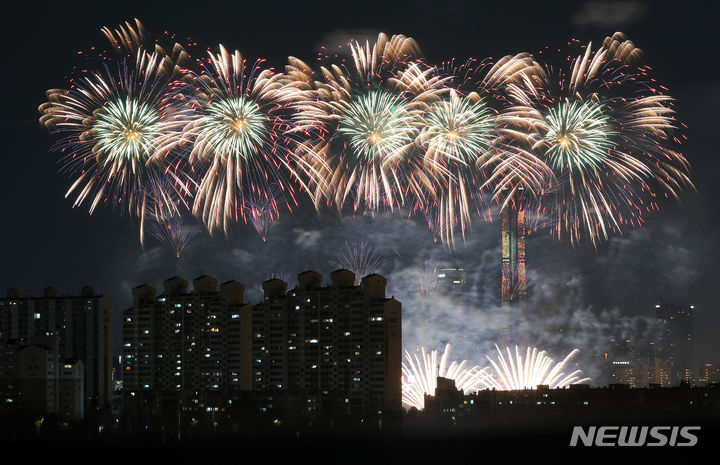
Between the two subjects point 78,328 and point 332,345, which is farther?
point 78,328

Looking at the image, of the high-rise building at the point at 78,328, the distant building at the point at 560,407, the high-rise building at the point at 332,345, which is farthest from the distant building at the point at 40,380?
the distant building at the point at 560,407

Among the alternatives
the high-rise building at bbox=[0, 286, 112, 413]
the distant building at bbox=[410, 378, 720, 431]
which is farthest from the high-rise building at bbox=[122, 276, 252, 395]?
the distant building at bbox=[410, 378, 720, 431]

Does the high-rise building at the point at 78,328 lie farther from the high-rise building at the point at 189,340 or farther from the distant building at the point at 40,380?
the distant building at the point at 40,380

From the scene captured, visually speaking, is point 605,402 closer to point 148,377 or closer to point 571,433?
point 571,433

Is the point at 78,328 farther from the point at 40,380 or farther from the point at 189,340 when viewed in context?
the point at 189,340

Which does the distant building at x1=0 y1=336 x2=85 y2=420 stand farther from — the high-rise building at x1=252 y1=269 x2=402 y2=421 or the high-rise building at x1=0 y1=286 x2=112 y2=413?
the high-rise building at x1=252 y1=269 x2=402 y2=421

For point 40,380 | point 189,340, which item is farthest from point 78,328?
point 189,340
